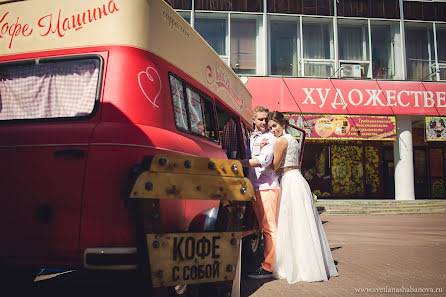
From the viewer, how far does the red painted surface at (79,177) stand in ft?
7.63

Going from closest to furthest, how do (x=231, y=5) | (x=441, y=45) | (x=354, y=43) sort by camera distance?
1. (x=231, y=5)
2. (x=354, y=43)
3. (x=441, y=45)

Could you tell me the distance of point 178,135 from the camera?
3055 millimetres

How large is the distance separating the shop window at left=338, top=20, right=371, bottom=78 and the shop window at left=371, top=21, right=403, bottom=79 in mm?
386

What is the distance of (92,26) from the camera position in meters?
2.89

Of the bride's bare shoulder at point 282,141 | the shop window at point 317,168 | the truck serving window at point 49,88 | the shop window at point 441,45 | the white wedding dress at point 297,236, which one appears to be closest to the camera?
the truck serving window at point 49,88

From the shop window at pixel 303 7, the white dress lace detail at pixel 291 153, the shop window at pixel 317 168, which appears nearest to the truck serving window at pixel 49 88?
the white dress lace detail at pixel 291 153

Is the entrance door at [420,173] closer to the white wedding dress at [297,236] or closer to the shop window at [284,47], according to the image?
the shop window at [284,47]

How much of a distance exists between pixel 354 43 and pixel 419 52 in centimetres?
351

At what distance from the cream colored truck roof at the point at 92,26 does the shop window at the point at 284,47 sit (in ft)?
45.5

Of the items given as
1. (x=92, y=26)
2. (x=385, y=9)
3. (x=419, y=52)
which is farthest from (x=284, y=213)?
(x=419, y=52)

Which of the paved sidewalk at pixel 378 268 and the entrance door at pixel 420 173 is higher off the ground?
the entrance door at pixel 420 173

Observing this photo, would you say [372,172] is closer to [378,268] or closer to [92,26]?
[378,268]

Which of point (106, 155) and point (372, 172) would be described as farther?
point (372, 172)

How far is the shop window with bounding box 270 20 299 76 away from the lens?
662 inches
